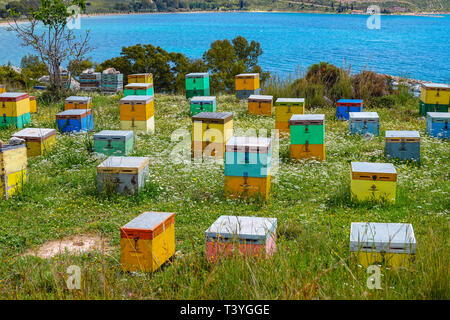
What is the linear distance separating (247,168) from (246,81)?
8346mm

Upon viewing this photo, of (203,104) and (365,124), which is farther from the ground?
(203,104)

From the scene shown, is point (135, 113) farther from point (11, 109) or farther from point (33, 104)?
point (33, 104)

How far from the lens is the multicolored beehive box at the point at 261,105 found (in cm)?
1327

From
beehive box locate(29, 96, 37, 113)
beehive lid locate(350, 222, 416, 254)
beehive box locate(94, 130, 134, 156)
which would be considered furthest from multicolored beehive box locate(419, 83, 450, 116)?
beehive box locate(29, 96, 37, 113)

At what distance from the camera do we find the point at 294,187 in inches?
312

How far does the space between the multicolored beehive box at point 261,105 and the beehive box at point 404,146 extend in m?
4.31

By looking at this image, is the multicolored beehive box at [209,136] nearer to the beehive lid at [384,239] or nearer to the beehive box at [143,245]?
the beehive box at [143,245]

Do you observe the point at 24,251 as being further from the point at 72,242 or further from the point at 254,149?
the point at 254,149

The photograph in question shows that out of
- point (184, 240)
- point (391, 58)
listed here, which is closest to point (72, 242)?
point (184, 240)

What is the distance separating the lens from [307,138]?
933 cm

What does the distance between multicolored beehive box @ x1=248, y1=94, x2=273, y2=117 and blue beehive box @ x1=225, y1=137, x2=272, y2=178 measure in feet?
19.6

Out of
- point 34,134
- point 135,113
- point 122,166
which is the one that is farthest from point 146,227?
point 135,113

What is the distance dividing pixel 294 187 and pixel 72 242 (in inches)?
133
